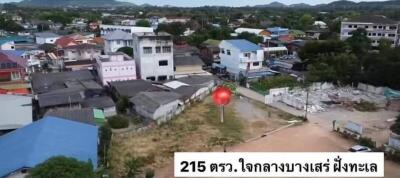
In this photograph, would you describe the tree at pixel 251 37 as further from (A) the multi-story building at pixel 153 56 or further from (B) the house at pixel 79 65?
(B) the house at pixel 79 65

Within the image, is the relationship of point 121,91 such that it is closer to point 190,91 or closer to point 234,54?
→ point 190,91

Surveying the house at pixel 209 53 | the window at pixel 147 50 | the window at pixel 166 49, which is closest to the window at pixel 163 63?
the window at pixel 166 49

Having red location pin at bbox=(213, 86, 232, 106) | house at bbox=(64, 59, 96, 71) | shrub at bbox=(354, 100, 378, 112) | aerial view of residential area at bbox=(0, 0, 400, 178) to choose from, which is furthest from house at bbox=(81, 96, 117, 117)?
shrub at bbox=(354, 100, 378, 112)

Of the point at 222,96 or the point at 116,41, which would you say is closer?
the point at 222,96

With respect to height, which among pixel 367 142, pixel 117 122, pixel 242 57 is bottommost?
pixel 367 142

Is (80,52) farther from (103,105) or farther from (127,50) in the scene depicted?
(103,105)

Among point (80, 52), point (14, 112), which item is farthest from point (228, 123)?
point (80, 52)
